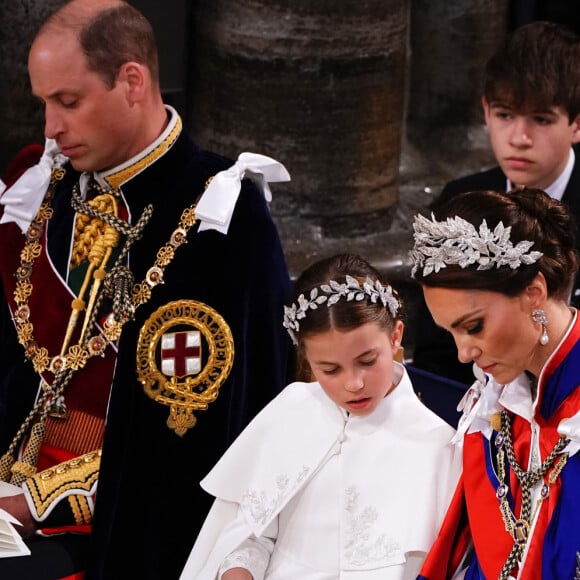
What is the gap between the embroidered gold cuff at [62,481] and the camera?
3828mm

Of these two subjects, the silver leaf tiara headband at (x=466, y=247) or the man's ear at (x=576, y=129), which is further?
the man's ear at (x=576, y=129)

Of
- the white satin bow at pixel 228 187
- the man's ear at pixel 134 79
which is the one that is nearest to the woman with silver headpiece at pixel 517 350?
the white satin bow at pixel 228 187

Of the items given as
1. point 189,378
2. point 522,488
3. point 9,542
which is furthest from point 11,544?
point 522,488

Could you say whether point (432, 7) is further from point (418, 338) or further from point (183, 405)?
point (183, 405)

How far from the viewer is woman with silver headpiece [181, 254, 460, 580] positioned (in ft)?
10.8

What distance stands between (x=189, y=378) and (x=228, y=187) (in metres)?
0.53

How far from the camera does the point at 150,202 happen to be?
394cm

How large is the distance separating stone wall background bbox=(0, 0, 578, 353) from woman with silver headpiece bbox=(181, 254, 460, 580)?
1.85 metres

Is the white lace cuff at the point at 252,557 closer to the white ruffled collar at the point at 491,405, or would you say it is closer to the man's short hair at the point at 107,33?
the white ruffled collar at the point at 491,405

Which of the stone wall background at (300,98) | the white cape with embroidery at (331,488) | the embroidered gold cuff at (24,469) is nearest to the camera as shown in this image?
the white cape with embroidery at (331,488)

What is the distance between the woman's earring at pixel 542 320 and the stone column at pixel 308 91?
235cm

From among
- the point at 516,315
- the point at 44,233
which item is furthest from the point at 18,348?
the point at 516,315

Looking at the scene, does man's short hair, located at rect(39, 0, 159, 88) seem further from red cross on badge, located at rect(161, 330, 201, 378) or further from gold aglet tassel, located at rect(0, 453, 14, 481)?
gold aglet tassel, located at rect(0, 453, 14, 481)

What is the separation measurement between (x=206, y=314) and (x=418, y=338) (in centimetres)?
101
